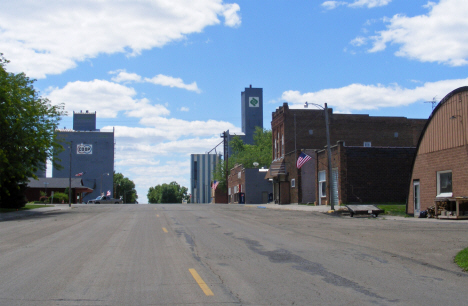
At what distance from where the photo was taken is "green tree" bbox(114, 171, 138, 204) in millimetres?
155525

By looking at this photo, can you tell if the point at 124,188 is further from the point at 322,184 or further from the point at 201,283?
the point at 201,283

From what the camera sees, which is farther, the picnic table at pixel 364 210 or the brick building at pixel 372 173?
the brick building at pixel 372 173

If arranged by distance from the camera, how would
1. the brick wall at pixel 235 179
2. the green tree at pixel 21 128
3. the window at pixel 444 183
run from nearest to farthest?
→ the window at pixel 444 183 < the green tree at pixel 21 128 < the brick wall at pixel 235 179

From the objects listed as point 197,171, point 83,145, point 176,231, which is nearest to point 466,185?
point 176,231

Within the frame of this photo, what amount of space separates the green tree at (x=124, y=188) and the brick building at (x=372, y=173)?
404ft

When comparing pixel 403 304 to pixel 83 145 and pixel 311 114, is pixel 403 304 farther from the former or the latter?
pixel 83 145

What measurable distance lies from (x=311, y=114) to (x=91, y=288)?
162 feet

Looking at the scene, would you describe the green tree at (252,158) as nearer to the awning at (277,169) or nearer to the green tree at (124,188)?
the awning at (277,169)

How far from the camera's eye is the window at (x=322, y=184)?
3985 centimetres

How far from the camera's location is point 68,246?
1283 cm

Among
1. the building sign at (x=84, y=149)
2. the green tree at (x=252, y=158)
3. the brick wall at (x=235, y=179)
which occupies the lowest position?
the brick wall at (x=235, y=179)

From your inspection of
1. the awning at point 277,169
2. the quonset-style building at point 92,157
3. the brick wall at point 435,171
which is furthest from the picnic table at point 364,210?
the quonset-style building at point 92,157

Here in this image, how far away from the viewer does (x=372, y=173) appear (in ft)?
119

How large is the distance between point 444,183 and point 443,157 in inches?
56.5
